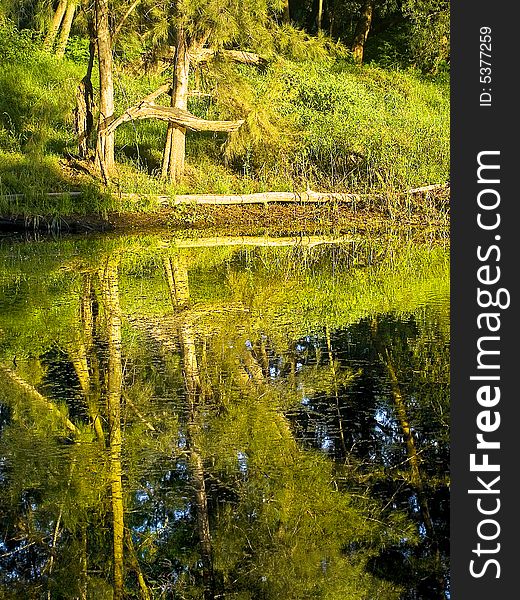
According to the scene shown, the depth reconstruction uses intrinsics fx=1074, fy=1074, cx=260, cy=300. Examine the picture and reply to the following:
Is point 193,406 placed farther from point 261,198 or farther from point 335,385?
point 261,198

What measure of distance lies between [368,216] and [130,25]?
5435 mm

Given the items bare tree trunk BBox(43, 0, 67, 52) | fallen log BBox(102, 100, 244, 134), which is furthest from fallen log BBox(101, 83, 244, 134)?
bare tree trunk BBox(43, 0, 67, 52)

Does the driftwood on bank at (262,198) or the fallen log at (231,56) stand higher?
the fallen log at (231,56)

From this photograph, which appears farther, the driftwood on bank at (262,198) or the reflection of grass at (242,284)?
the driftwood on bank at (262,198)

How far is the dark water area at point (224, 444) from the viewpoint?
464 centimetres

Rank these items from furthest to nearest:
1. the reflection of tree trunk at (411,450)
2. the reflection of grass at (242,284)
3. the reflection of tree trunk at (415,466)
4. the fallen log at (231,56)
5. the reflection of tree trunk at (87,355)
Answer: the fallen log at (231,56) → the reflection of grass at (242,284) → the reflection of tree trunk at (87,355) → the reflection of tree trunk at (411,450) → the reflection of tree trunk at (415,466)

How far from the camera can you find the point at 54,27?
26.2 metres

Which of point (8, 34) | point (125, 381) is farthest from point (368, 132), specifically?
point (125, 381)

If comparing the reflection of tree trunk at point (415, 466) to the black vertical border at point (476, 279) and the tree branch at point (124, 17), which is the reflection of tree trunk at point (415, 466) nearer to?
the black vertical border at point (476, 279)

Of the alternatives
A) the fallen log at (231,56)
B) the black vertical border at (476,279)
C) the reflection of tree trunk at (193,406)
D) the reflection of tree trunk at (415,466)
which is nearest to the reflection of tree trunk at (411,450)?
the reflection of tree trunk at (415,466)

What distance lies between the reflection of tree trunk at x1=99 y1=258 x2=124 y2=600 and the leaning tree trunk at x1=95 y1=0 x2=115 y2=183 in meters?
6.40

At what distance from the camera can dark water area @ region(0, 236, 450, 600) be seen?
183 inches

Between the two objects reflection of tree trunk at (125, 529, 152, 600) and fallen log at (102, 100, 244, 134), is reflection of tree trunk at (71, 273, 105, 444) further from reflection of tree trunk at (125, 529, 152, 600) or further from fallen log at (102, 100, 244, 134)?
fallen log at (102, 100, 244, 134)

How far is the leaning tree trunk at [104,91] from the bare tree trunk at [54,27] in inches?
293
